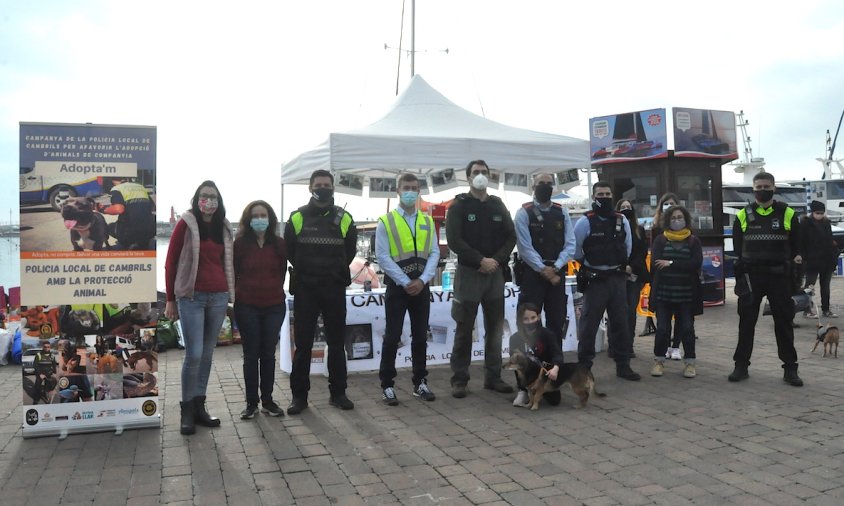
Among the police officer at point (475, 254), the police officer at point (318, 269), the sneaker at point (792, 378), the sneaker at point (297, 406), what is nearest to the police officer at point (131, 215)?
the police officer at point (318, 269)

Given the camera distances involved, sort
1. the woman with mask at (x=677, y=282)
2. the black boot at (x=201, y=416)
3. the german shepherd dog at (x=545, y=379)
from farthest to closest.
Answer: the woman with mask at (x=677, y=282) < the german shepherd dog at (x=545, y=379) < the black boot at (x=201, y=416)

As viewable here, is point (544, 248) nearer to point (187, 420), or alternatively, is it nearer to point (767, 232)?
point (767, 232)

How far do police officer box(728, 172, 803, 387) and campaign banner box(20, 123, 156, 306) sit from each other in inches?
200

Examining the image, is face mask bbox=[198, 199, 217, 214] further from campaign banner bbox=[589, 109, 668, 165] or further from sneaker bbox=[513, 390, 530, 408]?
campaign banner bbox=[589, 109, 668, 165]

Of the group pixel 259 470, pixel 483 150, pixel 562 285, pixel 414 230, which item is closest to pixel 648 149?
pixel 483 150

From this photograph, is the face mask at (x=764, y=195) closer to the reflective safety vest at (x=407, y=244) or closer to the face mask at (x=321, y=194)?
the reflective safety vest at (x=407, y=244)

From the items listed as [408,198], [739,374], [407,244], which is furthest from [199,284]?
[739,374]

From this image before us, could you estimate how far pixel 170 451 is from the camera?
4.59m

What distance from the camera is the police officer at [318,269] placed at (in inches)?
217

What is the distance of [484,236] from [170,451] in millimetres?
2981

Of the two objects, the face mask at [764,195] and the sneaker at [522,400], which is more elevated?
the face mask at [764,195]

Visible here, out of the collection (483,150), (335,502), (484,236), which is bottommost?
(335,502)

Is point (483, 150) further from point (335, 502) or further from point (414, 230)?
point (335, 502)

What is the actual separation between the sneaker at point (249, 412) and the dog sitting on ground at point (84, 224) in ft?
5.27
